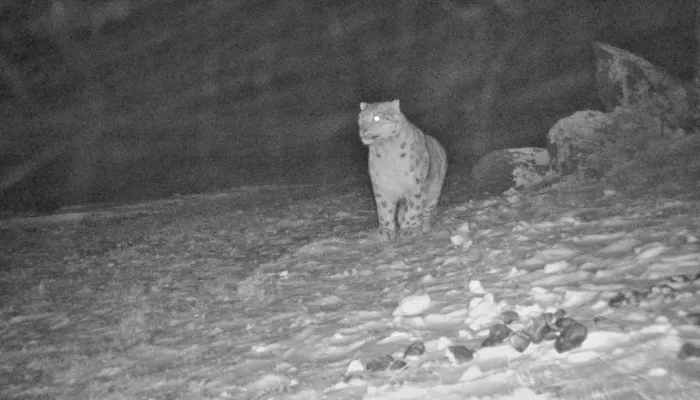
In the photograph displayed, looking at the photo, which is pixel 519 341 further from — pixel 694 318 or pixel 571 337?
pixel 694 318

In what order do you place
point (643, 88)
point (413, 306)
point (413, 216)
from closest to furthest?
point (413, 306)
point (413, 216)
point (643, 88)

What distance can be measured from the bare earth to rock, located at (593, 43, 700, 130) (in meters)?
4.02

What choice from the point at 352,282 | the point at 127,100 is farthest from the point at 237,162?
the point at 352,282

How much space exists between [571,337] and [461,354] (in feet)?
2.01

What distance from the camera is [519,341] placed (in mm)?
3643

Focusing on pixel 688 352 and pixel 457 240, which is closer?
pixel 688 352

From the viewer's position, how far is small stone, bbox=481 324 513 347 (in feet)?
12.4

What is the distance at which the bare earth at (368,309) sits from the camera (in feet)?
11.2

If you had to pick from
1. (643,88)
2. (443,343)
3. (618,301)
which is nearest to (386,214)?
(443,343)

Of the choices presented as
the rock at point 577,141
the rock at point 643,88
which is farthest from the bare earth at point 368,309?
the rock at point 643,88

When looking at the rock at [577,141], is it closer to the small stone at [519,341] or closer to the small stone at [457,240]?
the small stone at [457,240]

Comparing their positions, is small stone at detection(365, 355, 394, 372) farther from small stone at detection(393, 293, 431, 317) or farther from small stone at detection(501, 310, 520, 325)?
small stone at detection(393, 293, 431, 317)

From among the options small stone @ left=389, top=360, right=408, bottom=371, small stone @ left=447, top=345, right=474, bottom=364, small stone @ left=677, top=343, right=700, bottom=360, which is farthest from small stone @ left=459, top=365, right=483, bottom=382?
small stone @ left=677, top=343, right=700, bottom=360

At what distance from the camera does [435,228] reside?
8586 millimetres
